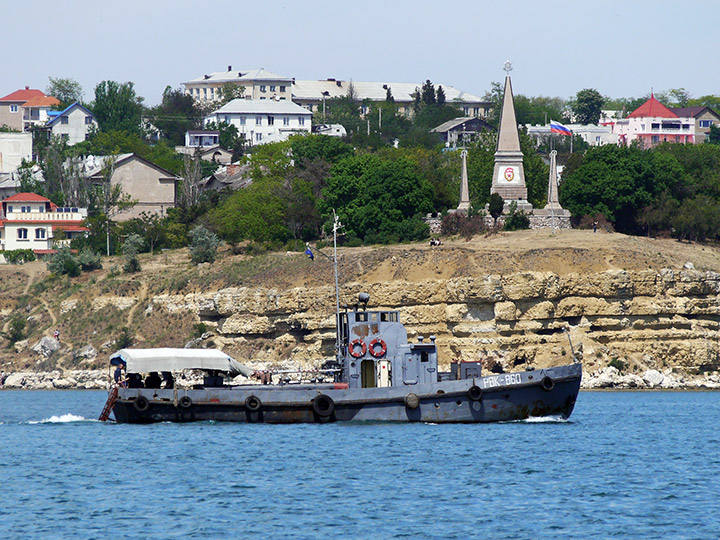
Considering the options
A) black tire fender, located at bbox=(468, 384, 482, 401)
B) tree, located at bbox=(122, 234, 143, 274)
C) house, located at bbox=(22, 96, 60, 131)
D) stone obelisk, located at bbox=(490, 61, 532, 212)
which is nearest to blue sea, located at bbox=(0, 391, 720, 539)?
black tire fender, located at bbox=(468, 384, 482, 401)

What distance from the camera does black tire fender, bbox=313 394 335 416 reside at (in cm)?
5500

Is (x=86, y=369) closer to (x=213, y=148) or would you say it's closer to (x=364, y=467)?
(x=364, y=467)

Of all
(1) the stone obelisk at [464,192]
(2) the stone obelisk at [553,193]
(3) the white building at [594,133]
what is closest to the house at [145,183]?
(1) the stone obelisk at [464,192]

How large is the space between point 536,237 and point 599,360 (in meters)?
14.1

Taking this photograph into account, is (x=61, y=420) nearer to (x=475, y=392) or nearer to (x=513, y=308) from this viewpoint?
(x=475, y=392)

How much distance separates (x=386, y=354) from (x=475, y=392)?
4224 mm

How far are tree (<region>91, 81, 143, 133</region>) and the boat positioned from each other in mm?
125697

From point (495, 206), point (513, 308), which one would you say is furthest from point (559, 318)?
point (495, 206)

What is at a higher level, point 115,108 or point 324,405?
point 115,108

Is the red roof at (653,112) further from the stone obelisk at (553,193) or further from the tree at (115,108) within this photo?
the stone obelisk at (553,193)

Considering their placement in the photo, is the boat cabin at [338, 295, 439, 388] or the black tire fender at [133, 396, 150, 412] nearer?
the boat cabin at [338, 295, 439, 388]

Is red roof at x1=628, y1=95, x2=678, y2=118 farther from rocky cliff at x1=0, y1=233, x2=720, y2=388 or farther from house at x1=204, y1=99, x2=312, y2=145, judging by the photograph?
rocky cliff at x1=0, y1=233, x2=720, y2=388

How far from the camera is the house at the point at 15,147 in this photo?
552ft

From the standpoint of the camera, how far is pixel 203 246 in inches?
4291
